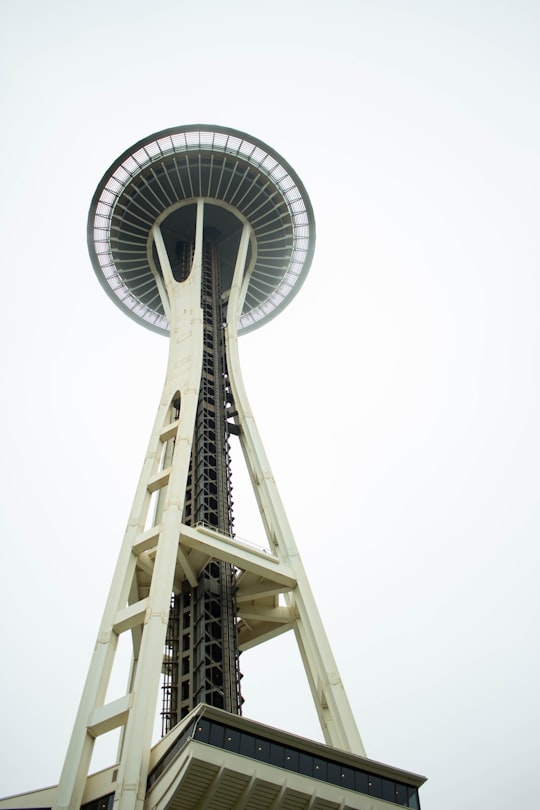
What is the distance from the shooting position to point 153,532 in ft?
91.5

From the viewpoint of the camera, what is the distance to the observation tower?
817 inches

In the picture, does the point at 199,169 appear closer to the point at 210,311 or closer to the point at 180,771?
the point at 210,311

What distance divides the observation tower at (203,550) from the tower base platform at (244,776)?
5cm

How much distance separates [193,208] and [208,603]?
28.7m

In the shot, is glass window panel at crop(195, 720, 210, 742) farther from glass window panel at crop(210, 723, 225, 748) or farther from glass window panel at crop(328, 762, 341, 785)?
glass window panel at crop(328, 762, 341, 785)

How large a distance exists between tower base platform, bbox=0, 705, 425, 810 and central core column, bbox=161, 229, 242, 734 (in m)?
5.11

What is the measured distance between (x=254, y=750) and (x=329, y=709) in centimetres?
549

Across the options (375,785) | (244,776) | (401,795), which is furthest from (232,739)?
(401,795)

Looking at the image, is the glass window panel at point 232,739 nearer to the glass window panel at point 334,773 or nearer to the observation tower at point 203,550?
the observation tower at point 203,550

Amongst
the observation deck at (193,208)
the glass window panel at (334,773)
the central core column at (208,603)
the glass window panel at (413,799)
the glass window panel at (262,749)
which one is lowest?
the glass window panel at (413,799)

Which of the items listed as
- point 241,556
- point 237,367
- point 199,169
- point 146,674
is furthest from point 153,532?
point 199,169

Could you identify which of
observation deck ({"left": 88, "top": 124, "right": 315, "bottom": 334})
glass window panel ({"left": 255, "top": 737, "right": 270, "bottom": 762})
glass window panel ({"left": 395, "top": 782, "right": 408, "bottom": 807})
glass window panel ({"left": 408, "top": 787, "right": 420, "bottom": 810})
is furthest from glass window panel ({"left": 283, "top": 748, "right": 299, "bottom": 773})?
observation deck ({"left": 88, "top": 124, "right": 315, "bottom": 334})

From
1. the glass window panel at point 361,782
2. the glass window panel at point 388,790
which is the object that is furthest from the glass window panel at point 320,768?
the glass window panel at point 388,790

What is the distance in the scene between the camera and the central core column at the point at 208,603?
26.9 meters
